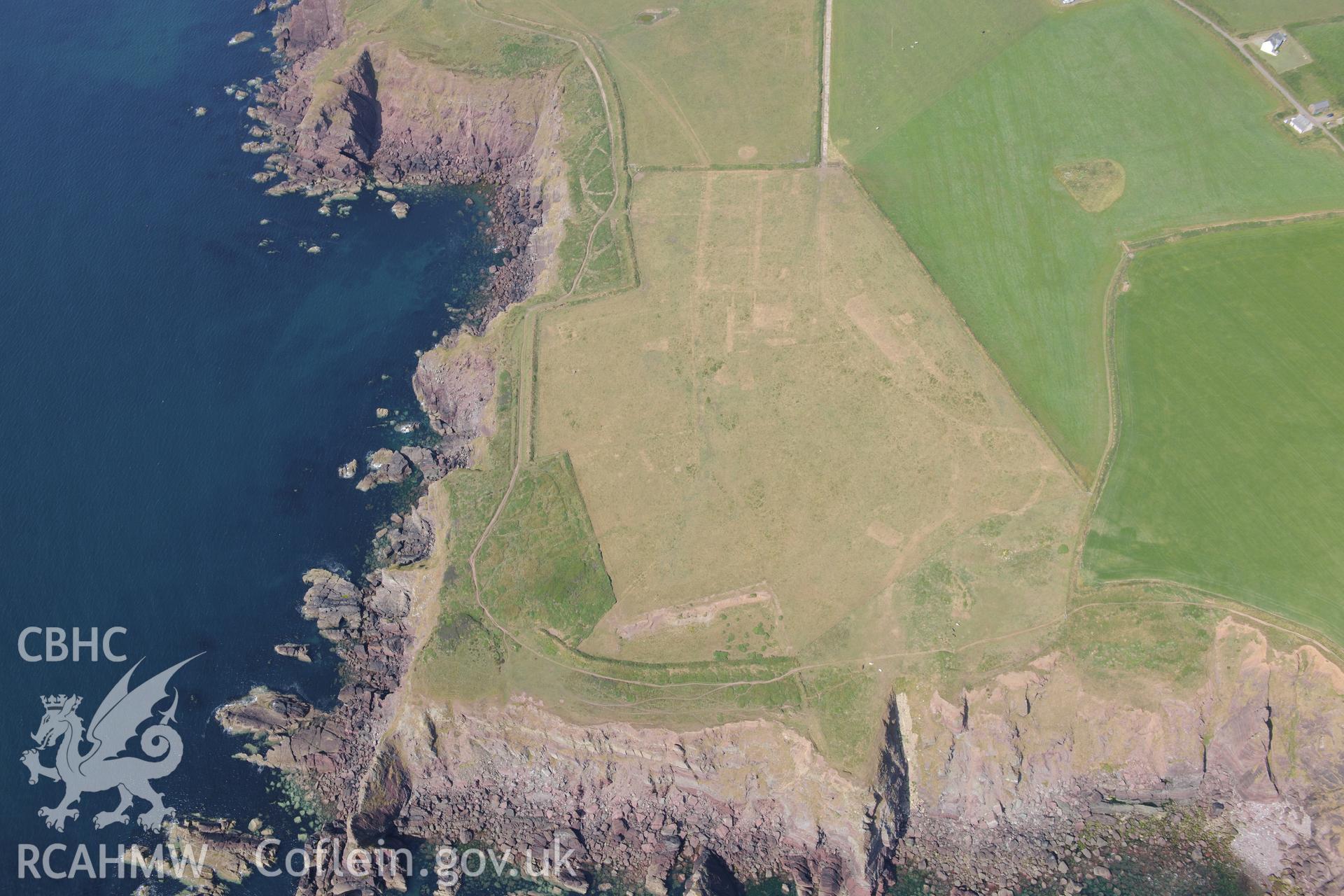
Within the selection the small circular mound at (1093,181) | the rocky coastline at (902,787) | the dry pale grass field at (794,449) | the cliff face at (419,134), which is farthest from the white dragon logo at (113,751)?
the small circular mound at (1093,181)

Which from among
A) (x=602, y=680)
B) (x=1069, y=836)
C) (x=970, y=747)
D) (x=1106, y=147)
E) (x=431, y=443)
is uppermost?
(x=1106, y=147)

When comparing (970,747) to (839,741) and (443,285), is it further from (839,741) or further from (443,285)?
(443,285)

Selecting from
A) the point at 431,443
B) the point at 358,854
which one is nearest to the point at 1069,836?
the point at 358,854

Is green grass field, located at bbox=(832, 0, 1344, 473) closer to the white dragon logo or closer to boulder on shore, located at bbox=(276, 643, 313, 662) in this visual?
boulder on shore, located at bbox=(276, 643, 313, 662)

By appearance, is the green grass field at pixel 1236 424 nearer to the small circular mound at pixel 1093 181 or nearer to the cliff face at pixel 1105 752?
the cliff face at pixel 1105 752

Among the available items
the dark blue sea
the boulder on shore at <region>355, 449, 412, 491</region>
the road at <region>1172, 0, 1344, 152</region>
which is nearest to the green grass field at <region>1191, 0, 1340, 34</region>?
the road at <region>1172, 0, 1344, 152</region>

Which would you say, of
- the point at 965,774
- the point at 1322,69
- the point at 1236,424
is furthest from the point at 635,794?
the point at 1322,69

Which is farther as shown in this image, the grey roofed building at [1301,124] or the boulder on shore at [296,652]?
the grey roofed building at [1301,124]
